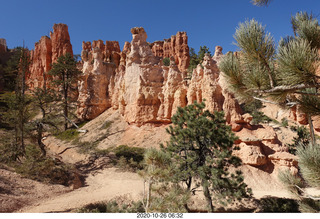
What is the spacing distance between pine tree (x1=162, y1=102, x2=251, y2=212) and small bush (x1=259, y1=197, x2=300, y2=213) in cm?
207

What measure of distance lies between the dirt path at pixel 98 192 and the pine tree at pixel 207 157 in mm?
3410

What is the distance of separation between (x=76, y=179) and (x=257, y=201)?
10390mm

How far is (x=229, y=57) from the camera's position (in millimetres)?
4078

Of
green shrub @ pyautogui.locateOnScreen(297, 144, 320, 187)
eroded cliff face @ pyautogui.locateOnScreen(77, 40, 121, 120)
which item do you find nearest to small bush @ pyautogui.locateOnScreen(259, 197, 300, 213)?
green shrub @ pyautogui.locateOnScreen(297, 144, 320, 187)

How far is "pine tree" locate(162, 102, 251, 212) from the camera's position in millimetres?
7566

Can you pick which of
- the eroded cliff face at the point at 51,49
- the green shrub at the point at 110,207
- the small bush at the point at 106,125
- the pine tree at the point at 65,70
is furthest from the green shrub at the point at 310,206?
the eroded cliff face at the point at 51,49

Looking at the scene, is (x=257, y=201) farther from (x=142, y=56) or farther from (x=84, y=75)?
(x=84, y=75)

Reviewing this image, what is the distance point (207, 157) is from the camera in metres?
7.58

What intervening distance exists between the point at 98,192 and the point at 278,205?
919 centimetres

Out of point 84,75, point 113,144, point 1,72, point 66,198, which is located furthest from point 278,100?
point 1,72

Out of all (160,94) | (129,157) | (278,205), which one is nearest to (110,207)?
(129,157)

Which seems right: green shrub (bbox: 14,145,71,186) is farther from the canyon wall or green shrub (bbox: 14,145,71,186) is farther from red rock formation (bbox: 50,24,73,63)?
red rock formation (bbox: 50,24,73,63)

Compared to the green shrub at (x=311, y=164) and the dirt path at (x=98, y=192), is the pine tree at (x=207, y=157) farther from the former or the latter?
the green shrub at (x=311, y=164)

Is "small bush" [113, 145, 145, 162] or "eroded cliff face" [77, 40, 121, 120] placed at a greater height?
"eroded cliff face" [77, 40, 121, 120]
